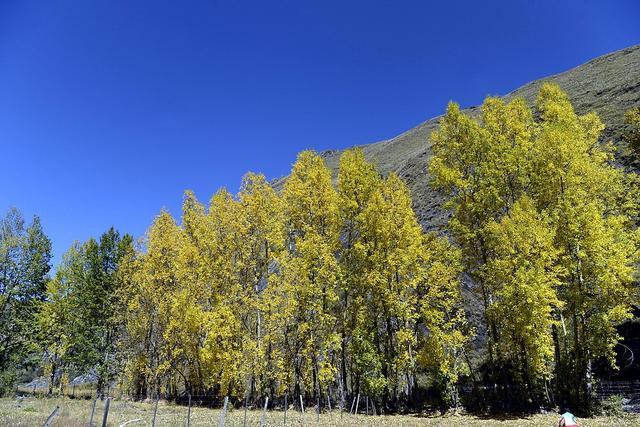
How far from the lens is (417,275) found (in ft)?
78.0

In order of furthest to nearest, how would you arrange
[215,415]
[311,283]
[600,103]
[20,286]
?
[600,103] → [20,286] → [311,283] → [215,415]

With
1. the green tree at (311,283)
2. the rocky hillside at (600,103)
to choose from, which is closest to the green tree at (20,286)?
the green tree at (311,283)

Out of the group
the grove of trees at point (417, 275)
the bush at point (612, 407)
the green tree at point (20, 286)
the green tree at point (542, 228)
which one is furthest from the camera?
the green tree at point (20, 286)

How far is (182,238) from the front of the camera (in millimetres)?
32688

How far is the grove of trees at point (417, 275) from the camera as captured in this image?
784 inches

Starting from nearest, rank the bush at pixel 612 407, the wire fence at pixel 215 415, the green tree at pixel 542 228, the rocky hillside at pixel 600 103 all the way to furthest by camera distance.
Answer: the wire fence at pixel 215 415 < the bush at pixel 612 407 < the green tree at pixel 542 228 < the rocky hillside at pixel 600 103

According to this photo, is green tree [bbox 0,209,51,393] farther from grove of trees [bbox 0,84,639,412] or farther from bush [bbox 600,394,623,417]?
bush [bbox 600,394,623,417]

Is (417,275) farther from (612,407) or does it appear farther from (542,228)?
(612,407)

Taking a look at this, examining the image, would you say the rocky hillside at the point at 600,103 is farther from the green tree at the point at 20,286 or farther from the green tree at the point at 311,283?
the green tree at the point at 20,286

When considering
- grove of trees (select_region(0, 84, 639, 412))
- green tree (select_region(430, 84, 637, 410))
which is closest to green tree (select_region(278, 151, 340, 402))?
grove of trees (select_region(0, 84, 639, 412))

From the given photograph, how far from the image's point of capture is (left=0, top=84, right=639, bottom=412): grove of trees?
19.9 meters

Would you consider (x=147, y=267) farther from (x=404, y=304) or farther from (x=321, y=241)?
(x=404, y=304)

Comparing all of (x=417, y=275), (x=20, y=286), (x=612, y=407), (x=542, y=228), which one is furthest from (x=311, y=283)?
(x=20, y=286)

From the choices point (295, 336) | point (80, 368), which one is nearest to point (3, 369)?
point (80, 368)
